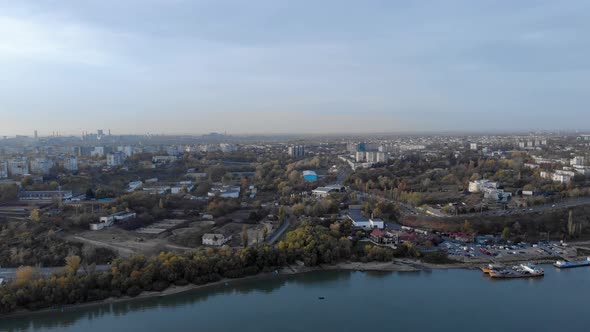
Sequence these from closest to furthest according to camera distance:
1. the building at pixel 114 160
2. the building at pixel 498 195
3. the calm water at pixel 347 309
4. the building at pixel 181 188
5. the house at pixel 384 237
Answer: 1. the calm water at pixel 347 309
2. the house at pixel 384 237
3. the building at pixel 498 195
4. the building at pixel 181 188
5. the building at pixel 114 160

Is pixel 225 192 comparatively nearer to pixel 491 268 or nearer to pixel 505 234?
pixel 505 234

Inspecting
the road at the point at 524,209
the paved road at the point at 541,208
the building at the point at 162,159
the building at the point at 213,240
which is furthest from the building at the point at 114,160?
the paved road at the point at 541,208

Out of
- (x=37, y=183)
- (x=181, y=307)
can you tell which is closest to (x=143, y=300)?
(x=181, y=307)

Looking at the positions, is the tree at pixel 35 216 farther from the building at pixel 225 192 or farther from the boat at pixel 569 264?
the boat at pixel 569 264

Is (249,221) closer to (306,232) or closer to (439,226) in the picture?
(306,232)

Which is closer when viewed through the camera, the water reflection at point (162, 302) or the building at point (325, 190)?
the water reflection at point (162, 302)

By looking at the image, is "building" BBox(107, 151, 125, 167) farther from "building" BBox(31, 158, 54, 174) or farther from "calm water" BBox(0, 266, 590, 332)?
"calm water" BBox(0, 266, 590, 332)
